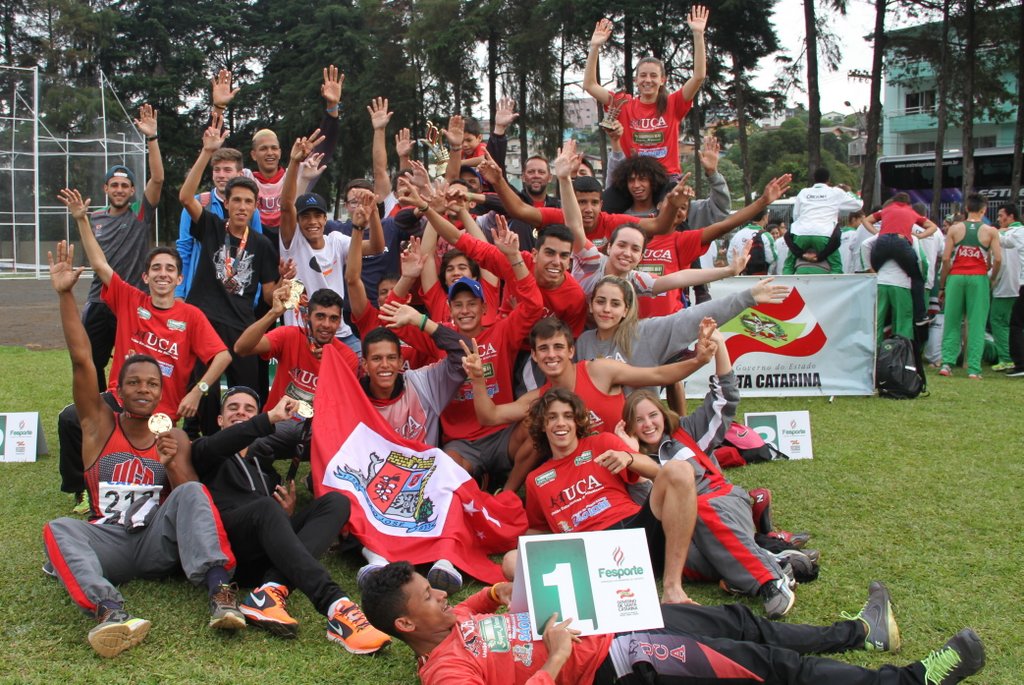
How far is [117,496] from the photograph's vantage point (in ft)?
16.3

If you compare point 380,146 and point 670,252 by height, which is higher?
point 380,146

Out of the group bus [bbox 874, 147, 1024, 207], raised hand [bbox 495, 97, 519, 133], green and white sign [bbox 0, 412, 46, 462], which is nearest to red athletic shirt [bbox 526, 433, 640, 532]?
raised hand [bbox 495, 97, 519, 133]

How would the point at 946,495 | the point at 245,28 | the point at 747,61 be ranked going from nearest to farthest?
1. the point at 946,495
2. the point at 747,61
3. the point at 245,28

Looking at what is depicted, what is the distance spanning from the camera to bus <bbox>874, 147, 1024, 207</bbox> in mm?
28328

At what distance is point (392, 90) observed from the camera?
38.9 m

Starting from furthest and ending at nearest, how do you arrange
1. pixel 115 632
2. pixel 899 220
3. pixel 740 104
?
pixel 740 104 → pixel 899 220 → pixel 115 632

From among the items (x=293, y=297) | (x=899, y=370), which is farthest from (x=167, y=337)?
(x=899, y=370)

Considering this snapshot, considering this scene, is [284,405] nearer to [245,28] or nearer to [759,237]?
[759,237]

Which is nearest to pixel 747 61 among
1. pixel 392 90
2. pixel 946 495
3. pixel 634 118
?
pixel 392 90

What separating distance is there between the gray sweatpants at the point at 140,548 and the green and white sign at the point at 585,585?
1.79 meters

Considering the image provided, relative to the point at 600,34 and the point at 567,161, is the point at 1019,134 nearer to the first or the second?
the point at 600,34

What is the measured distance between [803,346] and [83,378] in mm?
7850

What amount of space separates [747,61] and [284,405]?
2881cm

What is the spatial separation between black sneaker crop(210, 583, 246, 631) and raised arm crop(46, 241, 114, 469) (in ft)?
3.95
